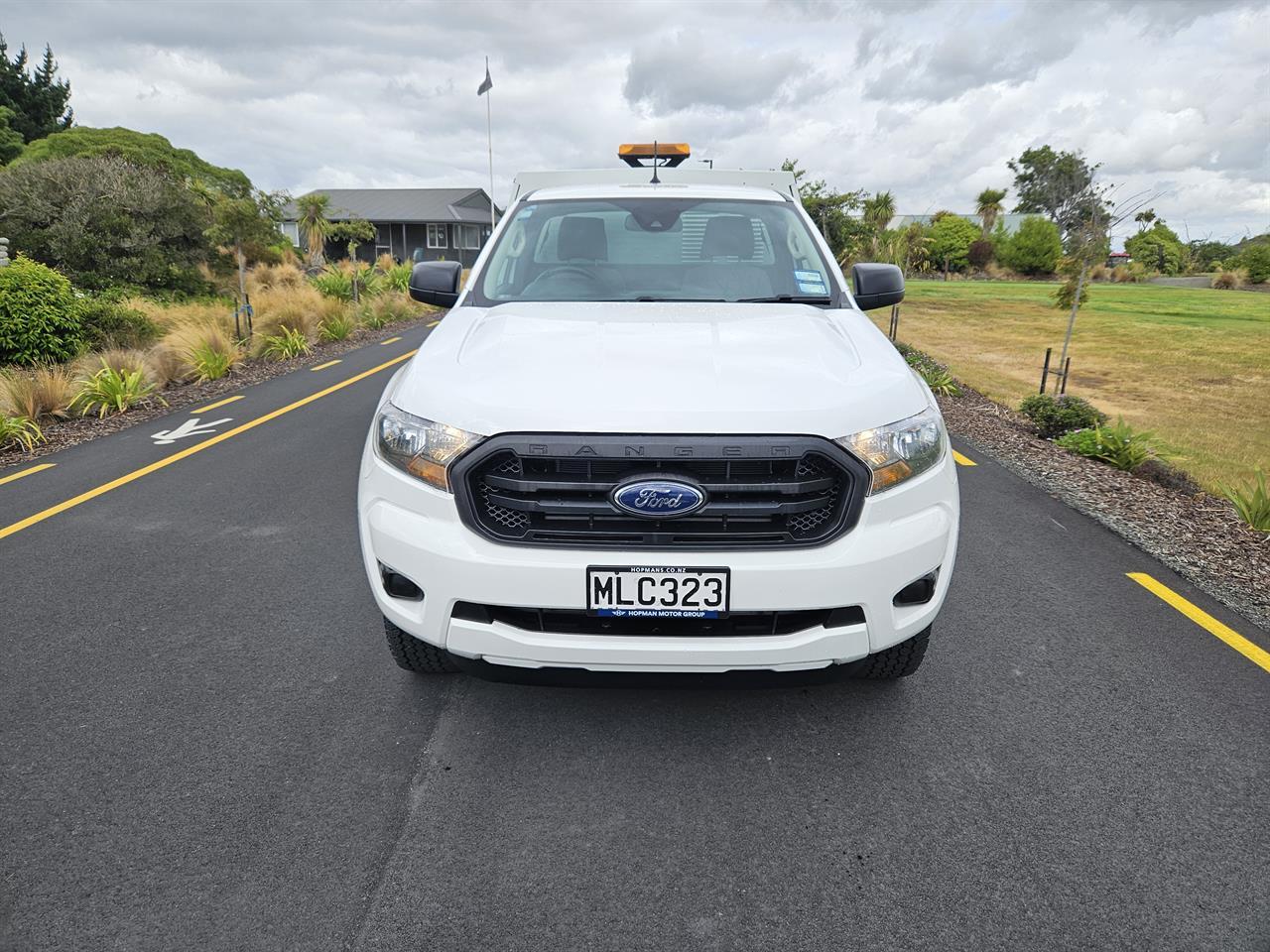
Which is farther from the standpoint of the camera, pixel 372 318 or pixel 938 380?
pixel 372 318

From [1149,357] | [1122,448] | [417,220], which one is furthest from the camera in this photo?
[417,220]

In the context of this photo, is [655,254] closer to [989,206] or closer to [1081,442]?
[1081,442]

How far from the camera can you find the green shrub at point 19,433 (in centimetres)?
716

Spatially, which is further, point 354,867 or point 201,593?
point 201,593

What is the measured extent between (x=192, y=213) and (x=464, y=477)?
19.4 meters

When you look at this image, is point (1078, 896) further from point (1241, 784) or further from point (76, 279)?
point (76, 279)

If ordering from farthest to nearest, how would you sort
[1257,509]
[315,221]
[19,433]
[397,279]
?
[315,221], [397,279], [19,433], [1257,509]

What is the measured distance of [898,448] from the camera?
2.50 meters

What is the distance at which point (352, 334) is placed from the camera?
1642 centimetres

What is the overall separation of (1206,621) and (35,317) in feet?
38.7

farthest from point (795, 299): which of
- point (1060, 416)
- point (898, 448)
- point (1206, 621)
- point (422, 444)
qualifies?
point (1060, 416)

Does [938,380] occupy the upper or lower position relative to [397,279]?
lower

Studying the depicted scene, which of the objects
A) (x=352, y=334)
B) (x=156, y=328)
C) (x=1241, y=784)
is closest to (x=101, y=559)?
(x=1241, y=784)

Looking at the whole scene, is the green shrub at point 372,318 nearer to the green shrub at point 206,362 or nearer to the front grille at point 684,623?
the green shrub at point 206,362
